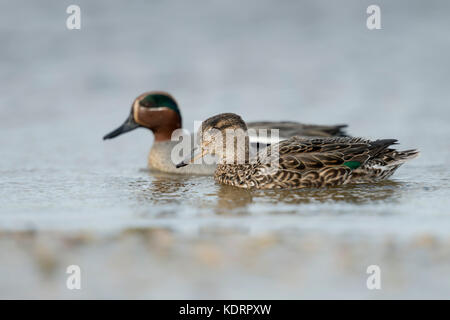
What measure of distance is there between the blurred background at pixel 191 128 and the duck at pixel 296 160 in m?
0.20

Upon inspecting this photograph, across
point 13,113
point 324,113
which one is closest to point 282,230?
point 324,113

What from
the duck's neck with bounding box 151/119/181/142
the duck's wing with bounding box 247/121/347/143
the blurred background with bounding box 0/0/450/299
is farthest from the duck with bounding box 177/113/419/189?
the duck's neck with bounding box 151/119/181/142

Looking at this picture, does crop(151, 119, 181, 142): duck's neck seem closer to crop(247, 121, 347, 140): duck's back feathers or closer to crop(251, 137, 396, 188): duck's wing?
crop(247, 121, 347, 140): duck's back feathers

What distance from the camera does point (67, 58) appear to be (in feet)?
40.3

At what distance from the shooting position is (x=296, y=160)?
260 inches

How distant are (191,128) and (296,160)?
4068mm

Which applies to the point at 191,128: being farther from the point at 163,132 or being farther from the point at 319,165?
the point at 319,165

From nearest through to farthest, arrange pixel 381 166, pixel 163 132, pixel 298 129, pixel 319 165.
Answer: pixel 319 165 < pixel 381 166 < pixel 298 129 < pixel 163 132

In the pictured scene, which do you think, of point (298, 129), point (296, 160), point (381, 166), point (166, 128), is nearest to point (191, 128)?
point (166, 128)

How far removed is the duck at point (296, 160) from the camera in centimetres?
656

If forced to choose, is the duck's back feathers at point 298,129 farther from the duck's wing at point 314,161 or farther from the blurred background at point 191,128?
the duck's wing at point 314,161

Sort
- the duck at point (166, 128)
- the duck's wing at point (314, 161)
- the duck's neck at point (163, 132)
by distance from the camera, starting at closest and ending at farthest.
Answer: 1. the duck's wing at point (314, 161)
2. the duck at point (166, 128)
3. the duck's neck at point (163, 132)

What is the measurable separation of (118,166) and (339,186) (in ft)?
9.51

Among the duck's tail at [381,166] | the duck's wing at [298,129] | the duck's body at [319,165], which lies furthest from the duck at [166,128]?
the duck's tail at [381,166]
